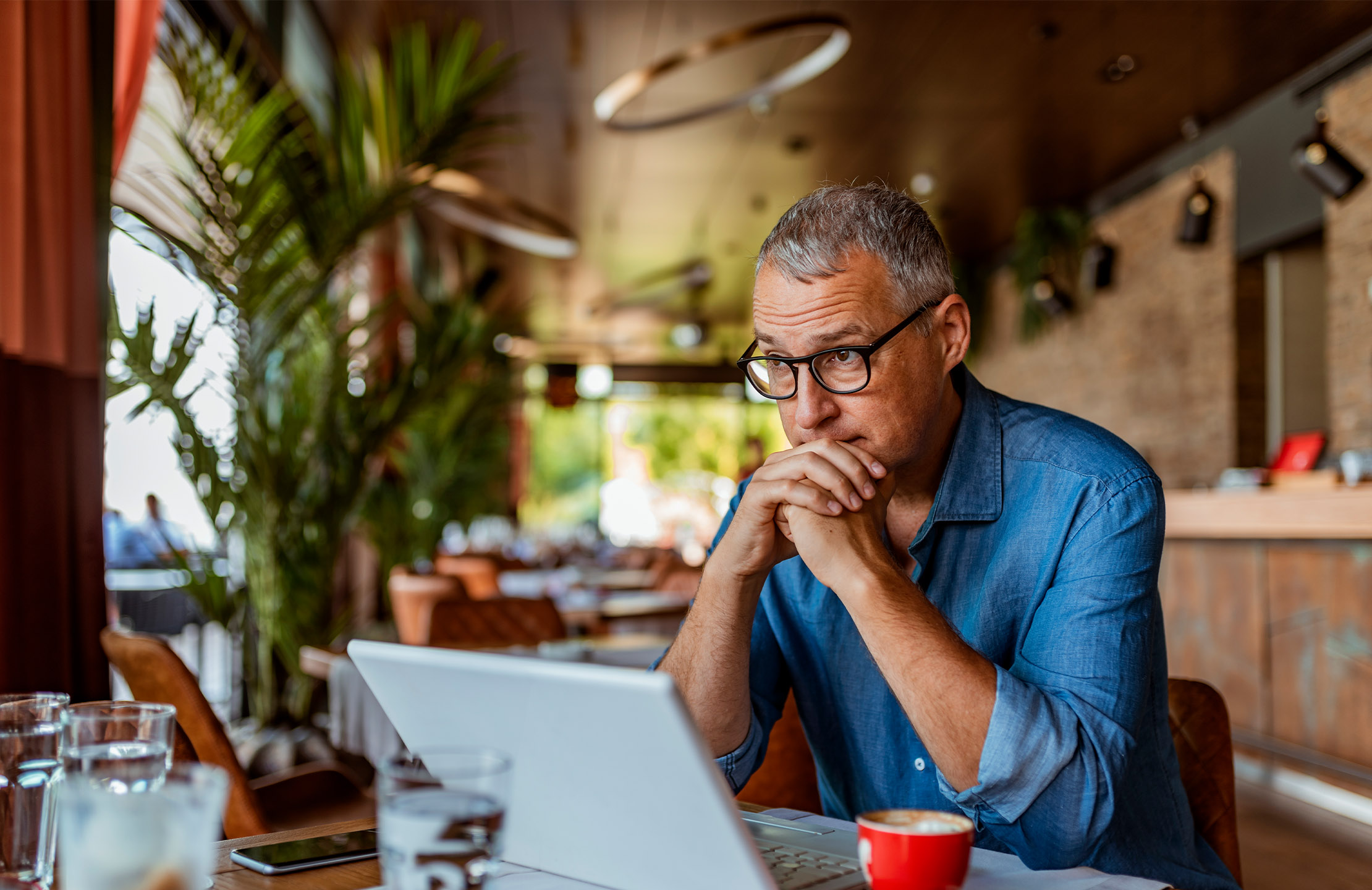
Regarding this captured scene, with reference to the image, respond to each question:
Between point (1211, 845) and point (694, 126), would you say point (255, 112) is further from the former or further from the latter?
point (694, 126)

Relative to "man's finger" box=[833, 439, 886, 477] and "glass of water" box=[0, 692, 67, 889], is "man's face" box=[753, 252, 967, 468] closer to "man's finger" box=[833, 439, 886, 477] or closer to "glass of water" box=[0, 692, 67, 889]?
"man's finger" box=[833, 439, 886, 477]

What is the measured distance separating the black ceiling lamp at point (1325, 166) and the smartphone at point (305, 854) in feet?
19.6

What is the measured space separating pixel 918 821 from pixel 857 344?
25.2 inches

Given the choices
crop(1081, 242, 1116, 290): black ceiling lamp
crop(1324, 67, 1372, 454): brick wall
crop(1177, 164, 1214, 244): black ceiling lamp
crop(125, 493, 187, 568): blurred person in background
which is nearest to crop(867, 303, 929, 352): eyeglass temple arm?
crop(125, 493, 187, 568): blurred person in background

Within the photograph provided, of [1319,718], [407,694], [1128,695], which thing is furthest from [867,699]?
[1319,718]

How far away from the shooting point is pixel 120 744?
0.77 meters

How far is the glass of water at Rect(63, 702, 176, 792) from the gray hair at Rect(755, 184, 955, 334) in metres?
0.86

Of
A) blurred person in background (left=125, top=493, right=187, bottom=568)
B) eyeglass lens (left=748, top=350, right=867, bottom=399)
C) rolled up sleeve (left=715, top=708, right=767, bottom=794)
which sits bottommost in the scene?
rolled up sleeve (left=715, top=708, right=767, bottom=794)

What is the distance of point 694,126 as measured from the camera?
768 cm

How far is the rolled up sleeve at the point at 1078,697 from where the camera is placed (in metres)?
1.04

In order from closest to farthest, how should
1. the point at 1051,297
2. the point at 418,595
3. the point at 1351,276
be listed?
1. the point at 418,595
2. the point at 1351,276
3. the point at 1051,297

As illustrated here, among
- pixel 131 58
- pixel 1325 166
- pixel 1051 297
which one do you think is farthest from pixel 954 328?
pixel 1051 297

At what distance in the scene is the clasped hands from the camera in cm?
116

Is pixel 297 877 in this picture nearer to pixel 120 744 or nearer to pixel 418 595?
pixel 120 744
